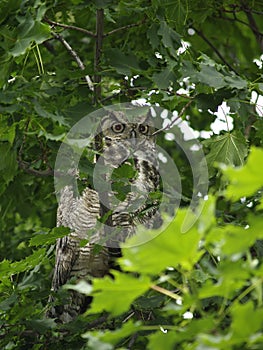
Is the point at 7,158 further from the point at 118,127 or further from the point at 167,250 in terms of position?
the point at 167,250

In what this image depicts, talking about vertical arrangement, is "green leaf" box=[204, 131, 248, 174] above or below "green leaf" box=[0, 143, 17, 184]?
below

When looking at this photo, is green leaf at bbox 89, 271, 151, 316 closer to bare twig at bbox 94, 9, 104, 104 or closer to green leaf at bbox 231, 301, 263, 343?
green leaf at bbox 231, 301, 263, 343

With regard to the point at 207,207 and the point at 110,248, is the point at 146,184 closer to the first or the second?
the point at 110,248

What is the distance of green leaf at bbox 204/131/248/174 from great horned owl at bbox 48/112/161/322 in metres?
0.27

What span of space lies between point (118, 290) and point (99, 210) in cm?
172

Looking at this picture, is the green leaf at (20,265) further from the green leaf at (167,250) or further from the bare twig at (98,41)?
the green leaf at (167,250)

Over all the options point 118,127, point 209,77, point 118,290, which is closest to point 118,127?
point 118,127

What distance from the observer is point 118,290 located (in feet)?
3.79

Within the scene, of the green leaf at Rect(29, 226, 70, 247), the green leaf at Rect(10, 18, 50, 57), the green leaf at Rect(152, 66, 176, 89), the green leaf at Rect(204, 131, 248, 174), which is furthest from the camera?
the green leaf at Rect(204, 131, 248, 174)

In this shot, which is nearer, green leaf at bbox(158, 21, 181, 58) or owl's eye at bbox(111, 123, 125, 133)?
green leaf at bbox(158, 21, 181, 58)

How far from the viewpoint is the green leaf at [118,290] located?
3.75 feet

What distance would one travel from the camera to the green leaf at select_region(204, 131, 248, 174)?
2.71 metres

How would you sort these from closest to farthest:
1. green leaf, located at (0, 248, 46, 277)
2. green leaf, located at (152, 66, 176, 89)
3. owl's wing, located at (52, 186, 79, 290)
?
1. green leaf, located at (0, 248, 46, 277)
2. green leaf, located at (152, 66, 176, 89)
3. owl's wing, located at (52, 186, 79, 290)

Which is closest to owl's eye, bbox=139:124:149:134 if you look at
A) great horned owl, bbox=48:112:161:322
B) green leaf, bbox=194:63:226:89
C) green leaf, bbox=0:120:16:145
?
great horned owl, bbox=48:112:161:322
